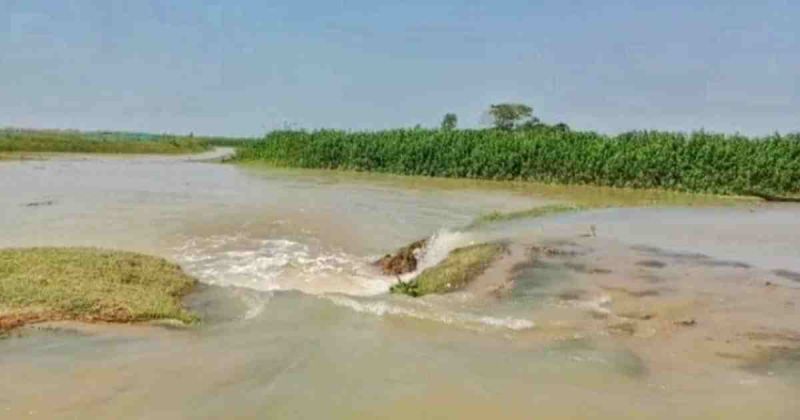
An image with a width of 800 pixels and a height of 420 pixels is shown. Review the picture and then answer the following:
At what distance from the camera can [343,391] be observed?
5.04 metres

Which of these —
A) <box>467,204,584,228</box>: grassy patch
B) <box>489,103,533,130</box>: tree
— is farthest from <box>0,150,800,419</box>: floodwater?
<box>489,103,533,130</box>: tree

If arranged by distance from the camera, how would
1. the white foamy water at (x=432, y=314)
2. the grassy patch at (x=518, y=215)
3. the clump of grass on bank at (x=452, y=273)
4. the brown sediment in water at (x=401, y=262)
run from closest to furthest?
the white foamy water at (x=432, y=314) < the clump of grass on bank at (x=452, y=273) < the brown sediment in water at (x=401, y=262) < the grassy patch at (x=518, y=215)

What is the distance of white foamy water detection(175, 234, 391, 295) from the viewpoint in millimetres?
10734

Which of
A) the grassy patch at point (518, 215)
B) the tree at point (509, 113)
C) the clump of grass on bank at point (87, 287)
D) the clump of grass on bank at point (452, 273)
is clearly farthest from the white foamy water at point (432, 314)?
the tree at point (509, 113)

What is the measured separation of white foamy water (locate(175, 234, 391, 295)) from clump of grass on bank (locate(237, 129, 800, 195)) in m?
21.6

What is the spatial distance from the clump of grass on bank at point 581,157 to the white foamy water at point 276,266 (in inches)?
850

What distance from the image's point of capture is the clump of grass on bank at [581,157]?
29953 mm

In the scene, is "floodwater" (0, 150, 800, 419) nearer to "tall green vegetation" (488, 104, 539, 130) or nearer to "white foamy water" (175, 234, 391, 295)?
"white foamy water" (175, 234, 391, 295)

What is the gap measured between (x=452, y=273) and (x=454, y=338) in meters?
3.51

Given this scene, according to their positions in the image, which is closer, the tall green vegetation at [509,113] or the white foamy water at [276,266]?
the white foamy water at [276,266]

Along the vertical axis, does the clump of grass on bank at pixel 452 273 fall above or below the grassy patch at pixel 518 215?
below

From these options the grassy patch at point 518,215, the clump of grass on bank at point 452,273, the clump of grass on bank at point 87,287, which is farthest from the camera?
the grassy patch at point 518,215

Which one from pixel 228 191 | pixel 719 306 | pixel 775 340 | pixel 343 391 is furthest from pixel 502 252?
pixel 228 191

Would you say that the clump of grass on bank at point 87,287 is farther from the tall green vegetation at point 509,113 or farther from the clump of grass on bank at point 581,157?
the tall green vegetation at point 509,113
